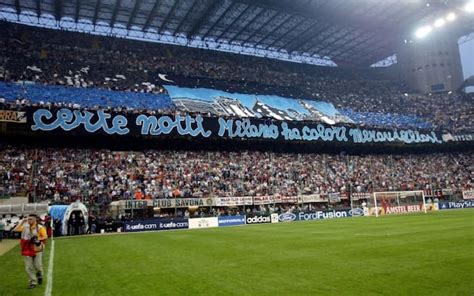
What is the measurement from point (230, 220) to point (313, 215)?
9.02 meters

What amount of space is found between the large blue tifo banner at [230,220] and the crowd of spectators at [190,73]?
18.3 meters

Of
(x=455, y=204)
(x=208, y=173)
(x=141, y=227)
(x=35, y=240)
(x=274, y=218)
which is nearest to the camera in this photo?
(x=35, y=240)

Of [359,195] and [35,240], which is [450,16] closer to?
[359,195]

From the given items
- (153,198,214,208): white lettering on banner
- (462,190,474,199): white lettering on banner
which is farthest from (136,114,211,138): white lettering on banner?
(462,190,474,199): white lettering on banner

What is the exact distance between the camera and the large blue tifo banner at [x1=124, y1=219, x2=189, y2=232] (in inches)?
1270

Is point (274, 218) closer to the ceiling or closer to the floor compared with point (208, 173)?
closer to the floor

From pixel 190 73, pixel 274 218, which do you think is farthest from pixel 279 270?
→ pixel 190 73

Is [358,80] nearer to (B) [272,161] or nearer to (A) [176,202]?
(B) [272,161]

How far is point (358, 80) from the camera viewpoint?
70.2 m

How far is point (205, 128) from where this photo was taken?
41.9m

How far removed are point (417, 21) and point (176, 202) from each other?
47.9m

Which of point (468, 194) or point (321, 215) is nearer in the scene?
point (321, 215)

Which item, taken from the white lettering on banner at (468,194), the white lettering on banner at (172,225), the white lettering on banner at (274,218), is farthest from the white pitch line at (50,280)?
the white lettering on banner at (468,194)

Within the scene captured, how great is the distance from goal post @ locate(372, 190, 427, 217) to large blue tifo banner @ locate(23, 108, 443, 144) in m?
10.4
